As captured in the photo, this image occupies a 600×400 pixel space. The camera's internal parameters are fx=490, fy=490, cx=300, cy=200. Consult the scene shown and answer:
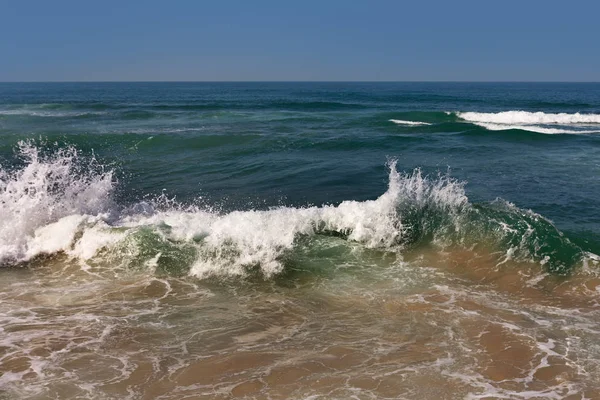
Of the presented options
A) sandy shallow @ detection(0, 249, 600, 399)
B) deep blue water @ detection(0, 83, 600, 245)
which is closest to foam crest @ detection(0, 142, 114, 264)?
sandy shallow @ detection(0, 249, 600, 399)

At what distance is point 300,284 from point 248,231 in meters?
2.03

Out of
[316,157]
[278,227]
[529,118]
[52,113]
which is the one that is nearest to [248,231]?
[278,227]

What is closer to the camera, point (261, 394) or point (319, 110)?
point (261, 394)

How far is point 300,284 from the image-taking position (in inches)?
339

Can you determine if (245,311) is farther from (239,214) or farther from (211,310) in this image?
(239,214)

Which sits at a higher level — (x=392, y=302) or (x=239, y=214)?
(x=239, y=214)

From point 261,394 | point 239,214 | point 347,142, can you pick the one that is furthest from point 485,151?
point 261,394

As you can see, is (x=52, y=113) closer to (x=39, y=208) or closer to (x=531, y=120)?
(x=39, y=208)

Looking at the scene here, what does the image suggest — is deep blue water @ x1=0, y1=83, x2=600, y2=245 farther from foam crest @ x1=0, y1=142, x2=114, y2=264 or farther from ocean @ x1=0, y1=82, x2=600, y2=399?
foam crest @ x1=0, y1=142, x2=114, y2=264

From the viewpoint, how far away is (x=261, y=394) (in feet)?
17.6

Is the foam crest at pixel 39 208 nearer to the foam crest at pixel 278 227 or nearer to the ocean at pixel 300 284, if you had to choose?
the ocean at pixel 300 284

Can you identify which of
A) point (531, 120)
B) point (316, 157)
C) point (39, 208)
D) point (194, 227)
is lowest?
point (194, 227)

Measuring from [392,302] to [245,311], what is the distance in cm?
231

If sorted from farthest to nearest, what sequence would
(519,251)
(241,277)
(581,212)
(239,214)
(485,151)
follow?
(485,151)
(581,212)
(239,214)
(519,251)
(241,277)
